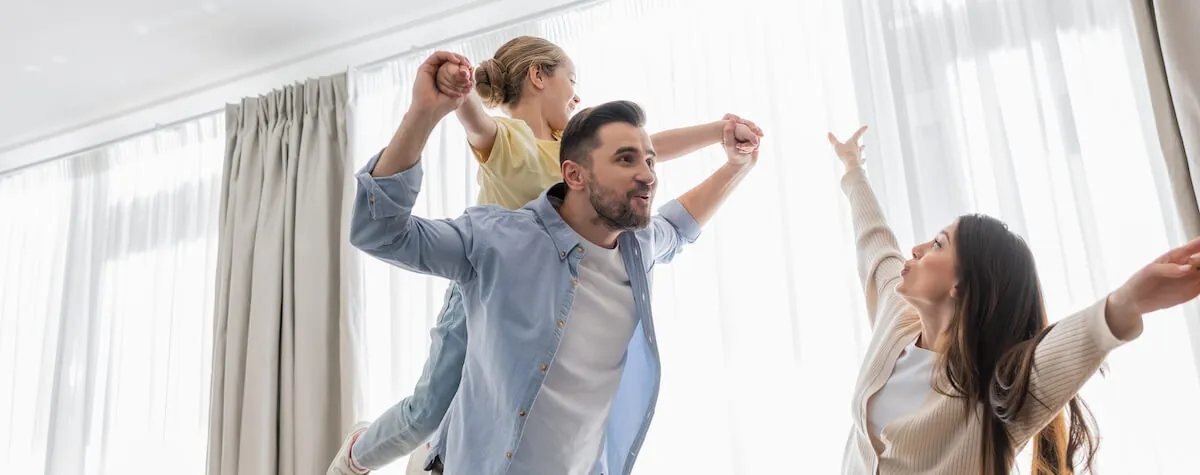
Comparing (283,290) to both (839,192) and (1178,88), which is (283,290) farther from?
(1178,88)

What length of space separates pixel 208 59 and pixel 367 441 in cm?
199

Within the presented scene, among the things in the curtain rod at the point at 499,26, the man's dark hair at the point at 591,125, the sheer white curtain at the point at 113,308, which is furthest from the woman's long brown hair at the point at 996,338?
the sheer white curtain at the point at 113,308

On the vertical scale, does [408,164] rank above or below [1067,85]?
below

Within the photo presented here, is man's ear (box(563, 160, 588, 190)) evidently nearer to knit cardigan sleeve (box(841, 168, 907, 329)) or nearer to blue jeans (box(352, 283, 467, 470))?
blue jeans (box(352, 283, 467, 470))

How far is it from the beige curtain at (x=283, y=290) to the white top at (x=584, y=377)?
1.53 m

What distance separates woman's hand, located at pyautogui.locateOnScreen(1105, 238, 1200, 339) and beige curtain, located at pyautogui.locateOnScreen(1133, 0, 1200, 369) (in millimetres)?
774

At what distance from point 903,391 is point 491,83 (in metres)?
1.05

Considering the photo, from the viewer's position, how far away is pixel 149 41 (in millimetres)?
3213

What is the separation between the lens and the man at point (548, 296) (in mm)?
1466

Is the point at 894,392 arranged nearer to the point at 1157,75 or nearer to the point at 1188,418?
the point at 1188,418

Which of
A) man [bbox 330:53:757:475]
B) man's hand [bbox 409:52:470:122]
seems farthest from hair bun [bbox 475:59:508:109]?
man's hand [bbox 409:52:470:122]

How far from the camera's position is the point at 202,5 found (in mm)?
3004

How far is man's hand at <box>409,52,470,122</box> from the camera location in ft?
4.65

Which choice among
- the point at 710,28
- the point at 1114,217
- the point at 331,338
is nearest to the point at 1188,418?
the point at 1114,217
